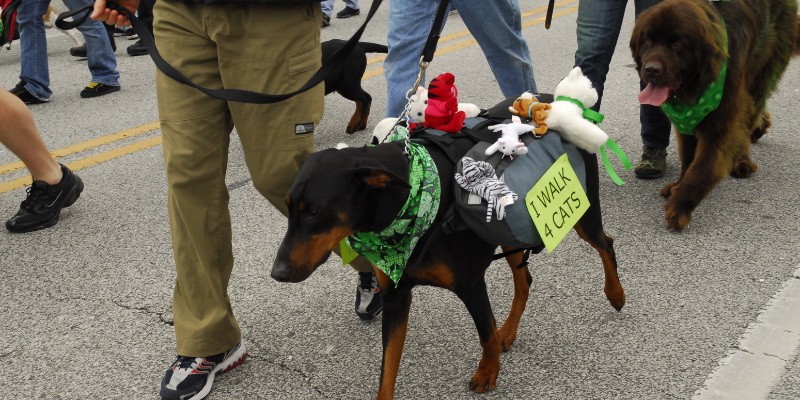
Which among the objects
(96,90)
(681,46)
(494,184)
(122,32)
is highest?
(494,184)

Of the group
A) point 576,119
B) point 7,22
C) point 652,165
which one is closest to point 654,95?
point 652,165

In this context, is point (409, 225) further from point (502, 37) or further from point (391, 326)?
point (502, 37)

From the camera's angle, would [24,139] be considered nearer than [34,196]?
Yes

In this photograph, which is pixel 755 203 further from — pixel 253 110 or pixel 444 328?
pixel 253 110

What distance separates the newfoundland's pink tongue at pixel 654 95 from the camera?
134 inches

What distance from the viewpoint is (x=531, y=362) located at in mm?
2574

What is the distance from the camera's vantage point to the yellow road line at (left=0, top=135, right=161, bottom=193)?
4.41 m

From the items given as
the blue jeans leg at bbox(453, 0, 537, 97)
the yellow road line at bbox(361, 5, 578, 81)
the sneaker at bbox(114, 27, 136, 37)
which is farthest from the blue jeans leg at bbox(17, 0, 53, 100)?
the blue jeans leg at bbox(453, 0, 537, 97)

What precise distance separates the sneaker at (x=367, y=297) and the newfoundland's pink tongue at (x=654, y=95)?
1765mm

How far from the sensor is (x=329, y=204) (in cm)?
185

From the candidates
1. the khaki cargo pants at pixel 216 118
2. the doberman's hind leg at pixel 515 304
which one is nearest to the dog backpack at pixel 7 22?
the khaki cargo pants at pixel 216 118


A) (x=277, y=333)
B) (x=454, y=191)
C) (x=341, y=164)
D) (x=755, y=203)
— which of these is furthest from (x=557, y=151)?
(x=755, y=203)

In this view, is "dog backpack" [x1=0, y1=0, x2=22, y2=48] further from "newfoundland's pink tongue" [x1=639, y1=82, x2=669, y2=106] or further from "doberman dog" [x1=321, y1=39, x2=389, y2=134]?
"newfoundland's pink tongue" [x1=639, y1=82, x2=669, y2=106]

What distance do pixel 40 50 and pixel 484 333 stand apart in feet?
18.6
